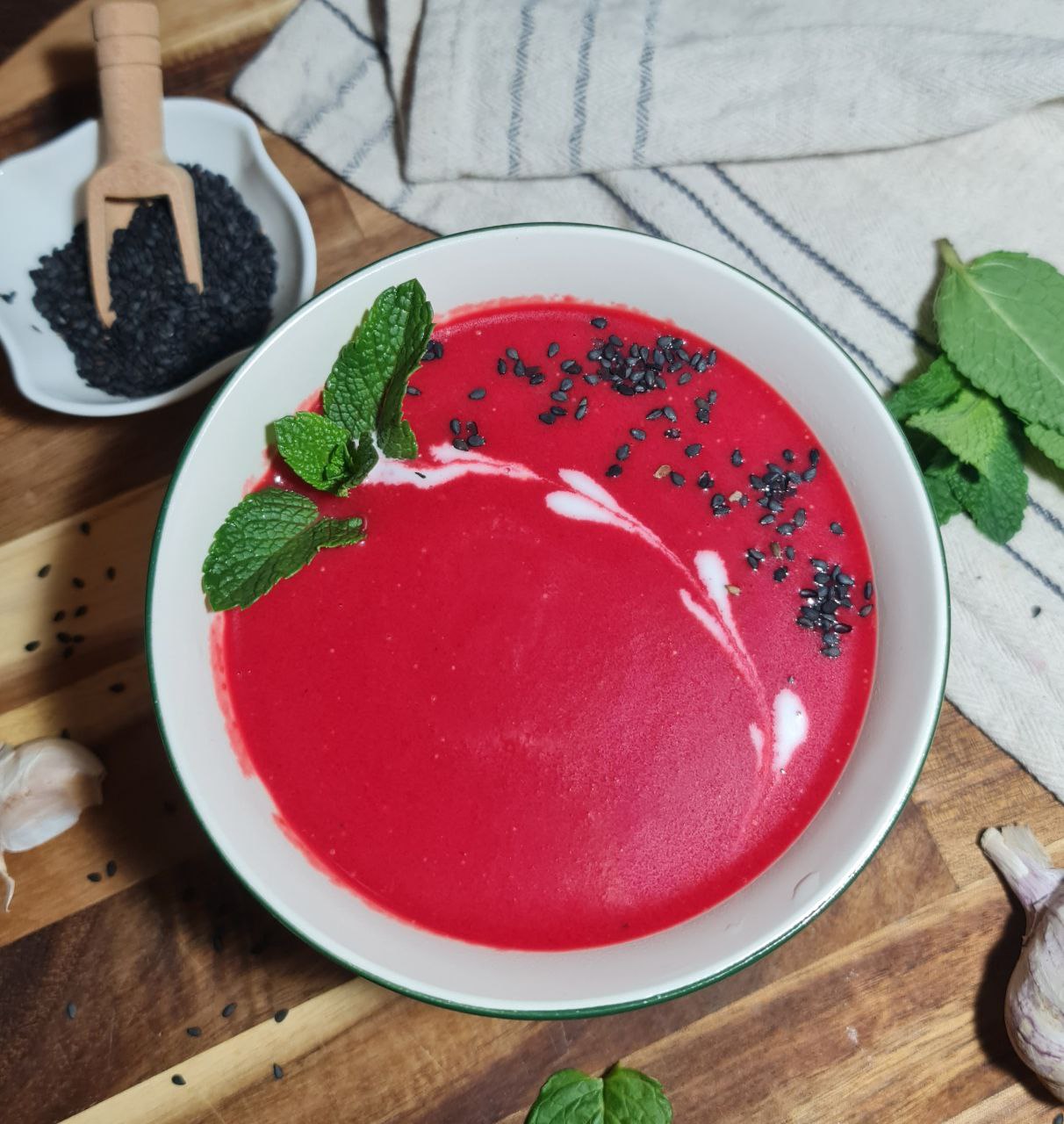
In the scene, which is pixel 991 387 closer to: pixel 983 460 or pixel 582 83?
pixel 983 460

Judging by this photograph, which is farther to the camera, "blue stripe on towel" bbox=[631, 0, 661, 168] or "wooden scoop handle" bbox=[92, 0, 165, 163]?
"blue stripe on towel" bbox=[631, 0, 661, 168]

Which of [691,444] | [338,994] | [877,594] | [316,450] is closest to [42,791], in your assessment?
[338,994]

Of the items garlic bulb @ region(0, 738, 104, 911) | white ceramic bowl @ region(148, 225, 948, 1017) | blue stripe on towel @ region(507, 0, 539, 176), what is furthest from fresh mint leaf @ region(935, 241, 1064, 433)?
garlic bulb @ region(0, 738, 104, 911)

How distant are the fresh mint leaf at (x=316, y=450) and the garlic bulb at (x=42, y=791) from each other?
2.42 feet

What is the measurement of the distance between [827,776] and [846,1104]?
695 mm

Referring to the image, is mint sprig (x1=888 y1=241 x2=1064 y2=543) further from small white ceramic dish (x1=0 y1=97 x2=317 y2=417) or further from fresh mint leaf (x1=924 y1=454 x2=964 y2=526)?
small white ceramic dish (x1=0 y1=97 x2=317 y2=417)

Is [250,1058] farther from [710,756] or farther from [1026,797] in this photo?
[1026,797]

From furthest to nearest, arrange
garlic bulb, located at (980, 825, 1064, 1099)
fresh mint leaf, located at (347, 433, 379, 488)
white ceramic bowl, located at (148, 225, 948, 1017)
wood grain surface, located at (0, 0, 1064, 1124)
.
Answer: wood grain surface, located at (0, 0, 1064, 1124)
garlic bulb, located at (980, 825, 1064, 1099)
fresh mint leaf, located at (347, 433, 379, 488)
white ceramic bowl, located at (148, 225, 948, 1017)

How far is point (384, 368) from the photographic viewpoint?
5.91 feet

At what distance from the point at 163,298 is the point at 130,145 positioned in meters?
0.29

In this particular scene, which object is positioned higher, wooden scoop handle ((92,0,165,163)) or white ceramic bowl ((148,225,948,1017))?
wooden scoop handle ((92,0,165,163))

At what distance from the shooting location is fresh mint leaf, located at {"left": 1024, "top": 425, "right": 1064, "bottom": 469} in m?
2.02

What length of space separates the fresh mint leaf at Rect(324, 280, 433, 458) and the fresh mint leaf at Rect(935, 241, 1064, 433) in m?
1.00

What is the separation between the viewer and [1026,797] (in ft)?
7.04
